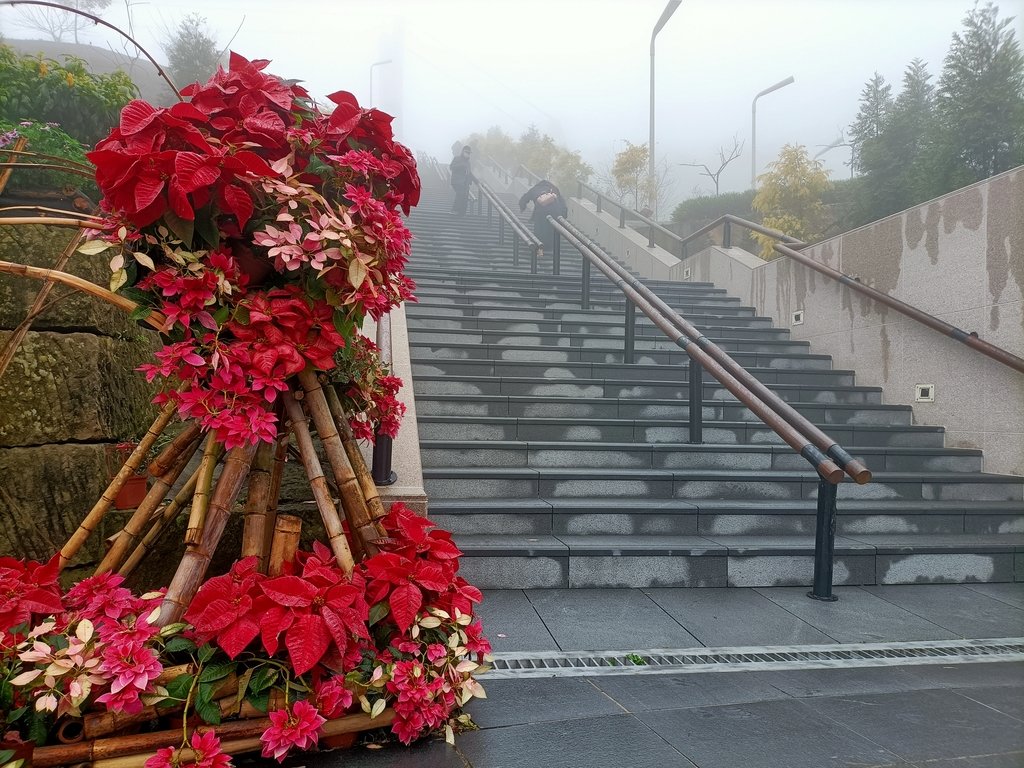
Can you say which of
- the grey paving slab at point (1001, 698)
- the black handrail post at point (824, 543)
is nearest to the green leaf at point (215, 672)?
the grey paving slab at point (1001, 698)

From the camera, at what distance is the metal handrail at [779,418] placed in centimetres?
325

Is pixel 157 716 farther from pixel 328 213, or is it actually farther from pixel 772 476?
pixel 772 476

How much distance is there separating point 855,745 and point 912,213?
199 inches

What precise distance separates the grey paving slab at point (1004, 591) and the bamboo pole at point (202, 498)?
159 inches

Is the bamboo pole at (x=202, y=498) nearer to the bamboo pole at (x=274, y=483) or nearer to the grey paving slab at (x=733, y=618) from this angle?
the bamboo pole at (x=274, y=483)

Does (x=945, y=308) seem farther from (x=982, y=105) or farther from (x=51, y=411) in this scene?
(x=51, y=411)

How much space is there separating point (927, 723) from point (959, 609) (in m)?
1.64

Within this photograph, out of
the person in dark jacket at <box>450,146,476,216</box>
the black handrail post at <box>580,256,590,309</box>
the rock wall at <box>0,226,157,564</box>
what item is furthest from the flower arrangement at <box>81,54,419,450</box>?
the person in dark jacket at <box>450,146,476,216</box>

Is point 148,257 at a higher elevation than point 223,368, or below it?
higher

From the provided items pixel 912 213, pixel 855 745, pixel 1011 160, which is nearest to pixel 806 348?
pixel 912 213

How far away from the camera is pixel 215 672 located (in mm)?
1428

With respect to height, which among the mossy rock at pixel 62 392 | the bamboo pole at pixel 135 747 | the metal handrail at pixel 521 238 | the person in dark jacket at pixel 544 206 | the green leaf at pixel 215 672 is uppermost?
the person in dark jacket at pixel 544 206

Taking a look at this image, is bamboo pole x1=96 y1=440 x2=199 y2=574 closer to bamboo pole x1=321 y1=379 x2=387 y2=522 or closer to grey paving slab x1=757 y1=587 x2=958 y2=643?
bamboo pole x1=321 y1=379 x2=387 y2=522

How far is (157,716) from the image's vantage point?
1438 mm
